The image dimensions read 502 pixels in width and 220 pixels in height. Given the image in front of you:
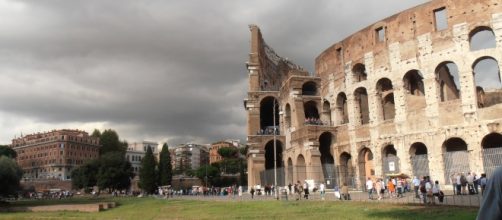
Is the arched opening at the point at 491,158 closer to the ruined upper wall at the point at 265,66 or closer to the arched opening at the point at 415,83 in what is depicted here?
the arched opening at the point at 415,83

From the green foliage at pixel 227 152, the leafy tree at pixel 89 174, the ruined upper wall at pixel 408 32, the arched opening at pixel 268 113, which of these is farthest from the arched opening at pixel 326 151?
the green foliage at pixel 227 152

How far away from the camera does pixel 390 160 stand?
31844 millimetres

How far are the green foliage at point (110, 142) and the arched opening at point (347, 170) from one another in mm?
72217

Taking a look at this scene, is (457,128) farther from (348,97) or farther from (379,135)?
(348,97)

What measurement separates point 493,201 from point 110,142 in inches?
4109

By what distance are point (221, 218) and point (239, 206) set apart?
5131mm

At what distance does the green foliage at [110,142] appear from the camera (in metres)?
100

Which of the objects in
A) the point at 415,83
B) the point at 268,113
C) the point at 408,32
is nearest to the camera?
the point at 408,32

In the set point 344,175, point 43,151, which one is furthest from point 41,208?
point 43,151

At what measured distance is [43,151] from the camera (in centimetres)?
10638

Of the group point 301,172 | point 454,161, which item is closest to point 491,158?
point 454,161

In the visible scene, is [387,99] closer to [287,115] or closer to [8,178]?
[287,115]

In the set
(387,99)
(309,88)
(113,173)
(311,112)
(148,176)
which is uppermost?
(309,88)

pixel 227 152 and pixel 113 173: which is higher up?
pixel 227 152
